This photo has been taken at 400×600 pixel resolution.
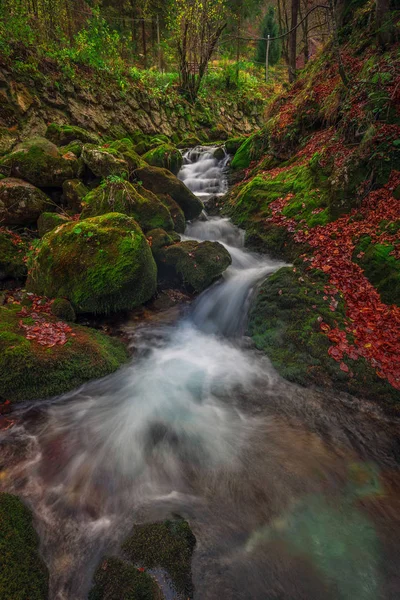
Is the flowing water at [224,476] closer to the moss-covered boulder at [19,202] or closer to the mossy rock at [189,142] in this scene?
the moss-covered boulder at [19,202]

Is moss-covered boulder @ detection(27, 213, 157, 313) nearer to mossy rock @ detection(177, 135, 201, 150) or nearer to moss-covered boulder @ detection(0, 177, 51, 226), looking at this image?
moss-covered boulder @ detection(0, 177, 51, 226)

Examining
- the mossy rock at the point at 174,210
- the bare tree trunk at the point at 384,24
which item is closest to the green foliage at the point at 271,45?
the bare tree trunk at the point at 384,24

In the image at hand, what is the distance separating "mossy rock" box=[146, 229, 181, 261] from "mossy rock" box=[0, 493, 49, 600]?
5.17 m

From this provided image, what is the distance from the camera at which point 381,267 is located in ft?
15.8

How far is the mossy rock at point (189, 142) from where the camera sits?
1629 centimetres

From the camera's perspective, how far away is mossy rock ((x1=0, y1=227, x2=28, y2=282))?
580 cm

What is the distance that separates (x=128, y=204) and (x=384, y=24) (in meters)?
7.84

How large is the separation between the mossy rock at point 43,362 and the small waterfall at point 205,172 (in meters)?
8.35

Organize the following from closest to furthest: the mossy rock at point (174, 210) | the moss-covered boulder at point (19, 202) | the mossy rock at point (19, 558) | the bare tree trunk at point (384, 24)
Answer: the mossy rock at point (19, 558) < the moss-covered boulder at point (19, 202) < the bare tree trunk at point (384, 24) < the mossy rock at point (174, 210)

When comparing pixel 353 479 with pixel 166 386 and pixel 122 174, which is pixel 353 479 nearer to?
pixel 166 386

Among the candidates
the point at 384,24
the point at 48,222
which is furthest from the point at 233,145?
the point at 48,222

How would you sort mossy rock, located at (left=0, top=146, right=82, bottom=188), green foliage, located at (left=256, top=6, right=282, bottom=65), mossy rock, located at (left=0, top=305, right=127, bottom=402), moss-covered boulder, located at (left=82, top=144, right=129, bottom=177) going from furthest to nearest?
green foliage, located at (left=256, top=6, right=282, bottom=65) → moss-covered boulder, located at (left=82, top=144, right=129, bottom=177) → mossy rock, located at (left=0, top=146, right=82, bottom=188) → mossy rock, located at (left=0, top=305, right=127, bottom=402)

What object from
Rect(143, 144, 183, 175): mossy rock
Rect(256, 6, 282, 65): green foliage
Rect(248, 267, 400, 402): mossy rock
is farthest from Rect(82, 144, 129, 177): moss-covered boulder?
Rect(256, 6, 282, 65): green foliage

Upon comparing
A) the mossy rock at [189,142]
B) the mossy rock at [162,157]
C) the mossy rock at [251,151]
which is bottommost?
the mossy rock at [162,157]
